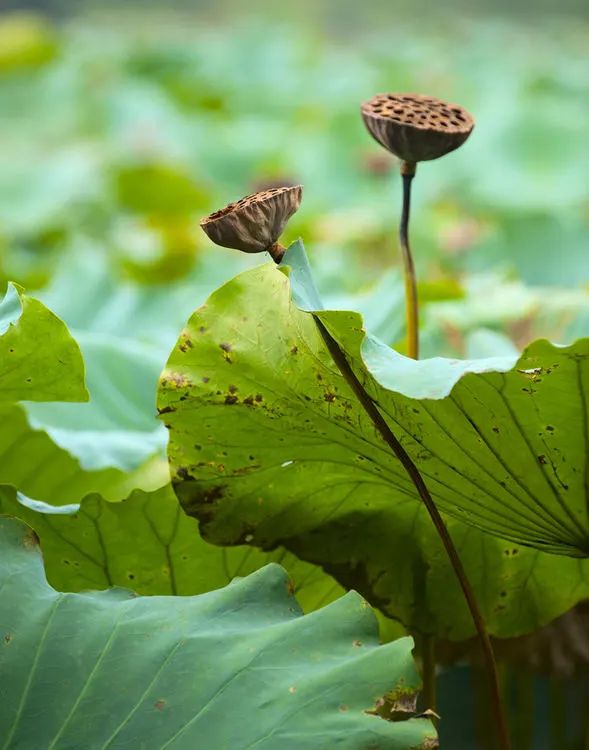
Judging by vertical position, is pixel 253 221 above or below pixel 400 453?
above

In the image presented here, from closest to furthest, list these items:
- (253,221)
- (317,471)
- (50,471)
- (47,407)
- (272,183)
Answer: (253,221) < (317,471) < (50,471) < (47,407) < (272,183)

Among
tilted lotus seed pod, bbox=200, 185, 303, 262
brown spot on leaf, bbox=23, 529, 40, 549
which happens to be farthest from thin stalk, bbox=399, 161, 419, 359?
brown spot on leaf, bbox=23, 529, 40, 549

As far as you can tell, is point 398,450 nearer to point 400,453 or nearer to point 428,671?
point 400,453

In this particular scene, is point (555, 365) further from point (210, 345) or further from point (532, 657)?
point (532, 657)

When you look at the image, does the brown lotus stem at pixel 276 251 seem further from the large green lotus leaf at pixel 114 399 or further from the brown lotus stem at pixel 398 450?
the large green lotus leaf at pixel 114 399

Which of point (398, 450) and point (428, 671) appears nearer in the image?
point (398, 450)

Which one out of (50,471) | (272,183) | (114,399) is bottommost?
(272,183)

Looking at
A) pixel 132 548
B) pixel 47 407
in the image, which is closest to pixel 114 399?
pixel 47 407
